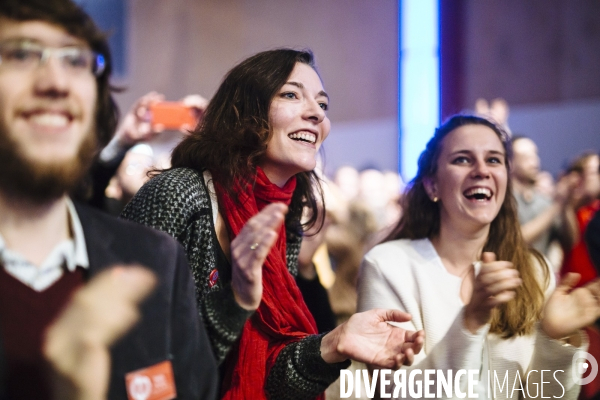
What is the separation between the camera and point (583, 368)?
200 centimetres

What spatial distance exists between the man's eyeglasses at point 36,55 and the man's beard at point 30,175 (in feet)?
0.33

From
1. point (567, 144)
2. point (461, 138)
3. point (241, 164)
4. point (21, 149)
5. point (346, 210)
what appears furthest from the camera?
point (567, 144)

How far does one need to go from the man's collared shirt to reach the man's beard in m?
0.08

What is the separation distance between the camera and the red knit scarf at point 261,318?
1.65 metres


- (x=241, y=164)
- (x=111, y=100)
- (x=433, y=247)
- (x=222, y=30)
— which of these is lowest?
(x=433, y=247)

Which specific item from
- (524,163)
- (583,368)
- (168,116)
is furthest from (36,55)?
(524,163)

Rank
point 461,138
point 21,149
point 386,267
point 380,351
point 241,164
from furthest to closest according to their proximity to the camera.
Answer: point 461,138, point 386,267, point 241,164, point 380,351, point 21,149

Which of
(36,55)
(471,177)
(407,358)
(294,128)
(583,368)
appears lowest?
(583,368)

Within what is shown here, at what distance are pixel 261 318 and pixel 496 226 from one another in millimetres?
1036

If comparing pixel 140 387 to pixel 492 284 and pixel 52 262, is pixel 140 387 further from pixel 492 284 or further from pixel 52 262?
pixel 492 284

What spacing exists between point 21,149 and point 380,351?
3.32ft

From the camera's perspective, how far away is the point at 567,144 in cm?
732

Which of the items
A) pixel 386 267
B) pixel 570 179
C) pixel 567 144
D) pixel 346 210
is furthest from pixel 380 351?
pixel 567 144

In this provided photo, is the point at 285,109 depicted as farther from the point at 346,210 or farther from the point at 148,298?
the point at 346,210
